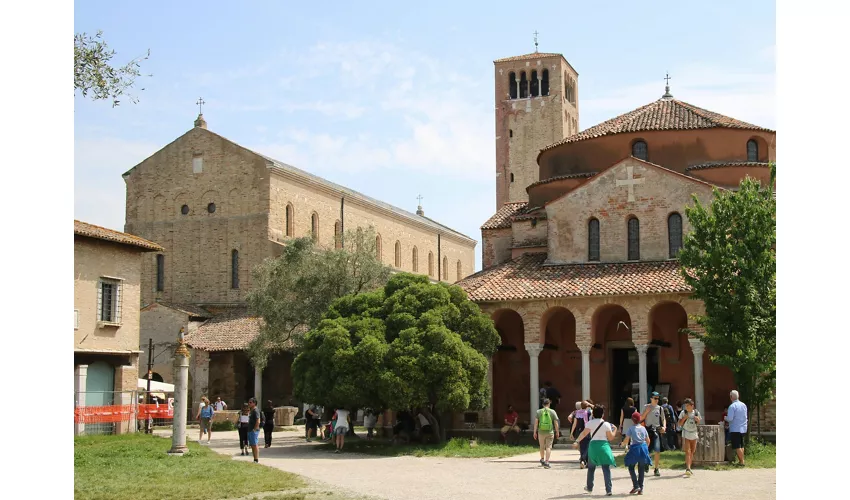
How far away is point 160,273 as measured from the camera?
4925 cm

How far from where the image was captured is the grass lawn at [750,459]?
64.3 feet

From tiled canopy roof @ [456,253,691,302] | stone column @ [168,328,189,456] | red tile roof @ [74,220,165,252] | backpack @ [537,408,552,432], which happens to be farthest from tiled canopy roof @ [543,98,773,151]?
stone column @ [168,328,189,456]

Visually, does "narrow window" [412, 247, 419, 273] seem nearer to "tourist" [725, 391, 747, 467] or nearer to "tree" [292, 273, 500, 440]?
"tree" [292, 273, 500, 440]

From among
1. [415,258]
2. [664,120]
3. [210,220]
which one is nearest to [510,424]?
[664,120]

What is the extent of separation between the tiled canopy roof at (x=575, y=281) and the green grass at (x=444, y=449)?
4397 mm

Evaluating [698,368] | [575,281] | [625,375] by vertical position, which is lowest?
[625,375]

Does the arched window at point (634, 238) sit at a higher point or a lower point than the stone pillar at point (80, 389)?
higher

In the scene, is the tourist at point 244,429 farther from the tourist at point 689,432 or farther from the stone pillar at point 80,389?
A: the tourist at point 689,432

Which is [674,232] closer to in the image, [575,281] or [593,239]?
[593,239]

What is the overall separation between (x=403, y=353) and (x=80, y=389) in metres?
9.13

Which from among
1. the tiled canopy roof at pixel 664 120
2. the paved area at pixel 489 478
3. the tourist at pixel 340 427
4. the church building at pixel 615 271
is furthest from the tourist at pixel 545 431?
the tiled canopy roof at pixel 664 120

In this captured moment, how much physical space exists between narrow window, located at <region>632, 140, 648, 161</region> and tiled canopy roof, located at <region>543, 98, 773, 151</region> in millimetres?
479

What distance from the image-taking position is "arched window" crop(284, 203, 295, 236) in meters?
48.6
